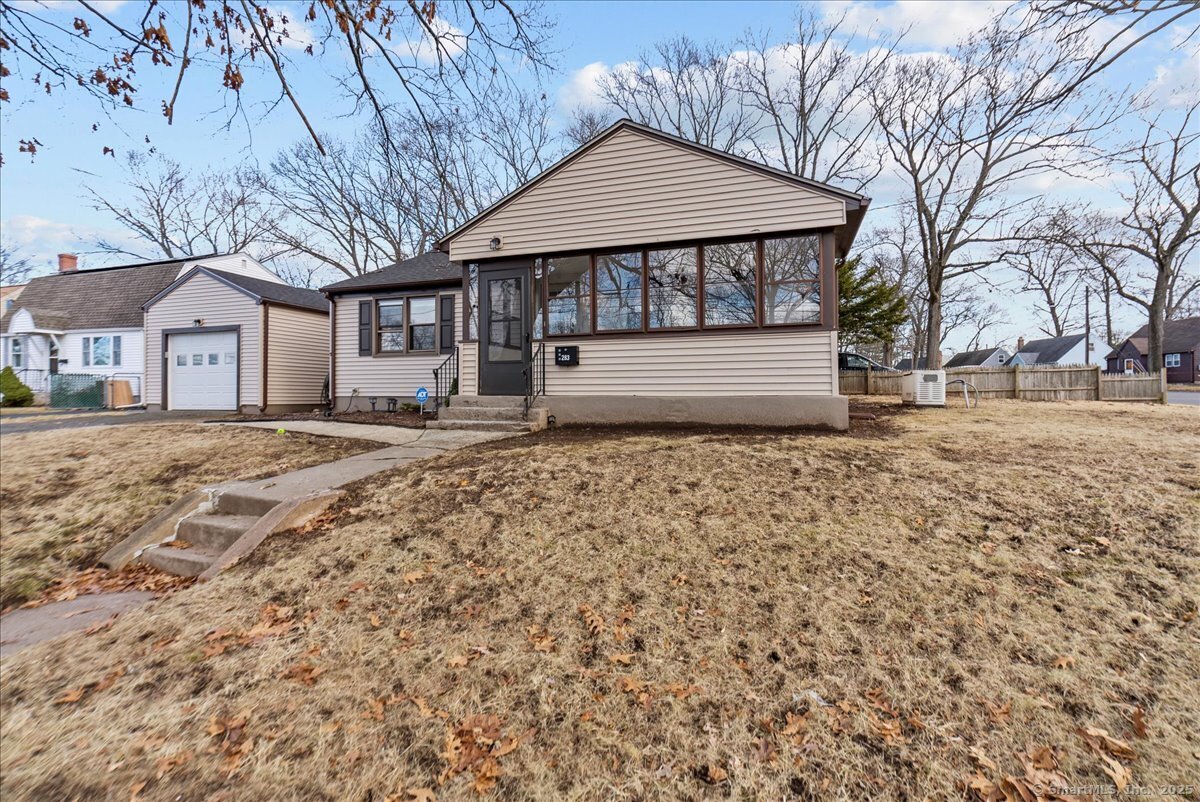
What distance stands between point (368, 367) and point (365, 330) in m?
0.93

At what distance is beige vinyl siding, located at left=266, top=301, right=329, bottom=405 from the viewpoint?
534 inches

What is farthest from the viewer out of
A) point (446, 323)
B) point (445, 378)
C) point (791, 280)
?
point (446, 323)

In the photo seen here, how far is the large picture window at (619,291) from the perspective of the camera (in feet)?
26.9

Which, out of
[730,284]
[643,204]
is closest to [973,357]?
[730,284]

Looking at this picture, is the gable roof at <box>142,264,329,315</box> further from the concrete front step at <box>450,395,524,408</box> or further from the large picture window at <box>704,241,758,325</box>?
the large picture window at <box>704,241,758,325</box>

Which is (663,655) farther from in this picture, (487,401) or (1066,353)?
(1066,353)

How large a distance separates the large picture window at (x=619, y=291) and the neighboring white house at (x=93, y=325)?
645 inches

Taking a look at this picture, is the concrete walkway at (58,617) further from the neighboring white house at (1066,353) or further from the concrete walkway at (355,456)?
the neighboring white house at (1066,353)

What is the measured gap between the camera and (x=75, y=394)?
15.8 m

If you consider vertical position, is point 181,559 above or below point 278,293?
below

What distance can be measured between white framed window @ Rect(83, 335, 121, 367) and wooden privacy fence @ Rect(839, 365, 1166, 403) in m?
26.3

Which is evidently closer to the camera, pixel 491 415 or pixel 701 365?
pixel 701 365

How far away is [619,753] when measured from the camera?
194 centimetres

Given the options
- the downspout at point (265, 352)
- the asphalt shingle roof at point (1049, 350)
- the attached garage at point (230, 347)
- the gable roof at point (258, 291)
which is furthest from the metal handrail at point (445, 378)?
the asphalt shingle roof at point (1049, 350)
